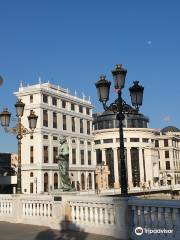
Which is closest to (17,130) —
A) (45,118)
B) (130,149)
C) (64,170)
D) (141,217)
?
(64,170)

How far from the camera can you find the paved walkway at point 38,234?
434 inches

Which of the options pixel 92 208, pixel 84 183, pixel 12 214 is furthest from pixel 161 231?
pixel 84 183

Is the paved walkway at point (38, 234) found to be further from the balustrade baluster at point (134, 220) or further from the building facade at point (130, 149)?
the building facade at point (130, 149)

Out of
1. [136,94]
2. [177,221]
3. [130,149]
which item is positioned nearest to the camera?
[177,221]

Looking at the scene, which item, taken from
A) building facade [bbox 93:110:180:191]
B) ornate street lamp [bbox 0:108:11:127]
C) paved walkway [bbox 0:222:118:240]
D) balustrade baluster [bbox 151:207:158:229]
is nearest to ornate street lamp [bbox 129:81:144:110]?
balustrade baluster [bbox 151:207:158:229]

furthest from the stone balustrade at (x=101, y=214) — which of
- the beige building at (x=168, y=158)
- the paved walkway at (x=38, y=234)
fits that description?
the beige building at (x=168, y=158)

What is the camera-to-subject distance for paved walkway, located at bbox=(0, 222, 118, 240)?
11.0 meters

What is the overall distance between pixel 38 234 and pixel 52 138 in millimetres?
64949

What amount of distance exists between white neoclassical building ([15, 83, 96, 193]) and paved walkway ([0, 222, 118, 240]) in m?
58.1

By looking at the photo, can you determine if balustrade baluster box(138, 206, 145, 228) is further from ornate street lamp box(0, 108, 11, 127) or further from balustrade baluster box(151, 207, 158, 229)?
ornate street lamp box(0, 108, 11, 127)

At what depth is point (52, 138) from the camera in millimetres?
76438

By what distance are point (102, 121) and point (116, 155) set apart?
12.7 m

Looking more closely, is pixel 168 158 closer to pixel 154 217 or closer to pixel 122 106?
pixel 122 106

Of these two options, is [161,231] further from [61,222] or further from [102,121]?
[102,121]
